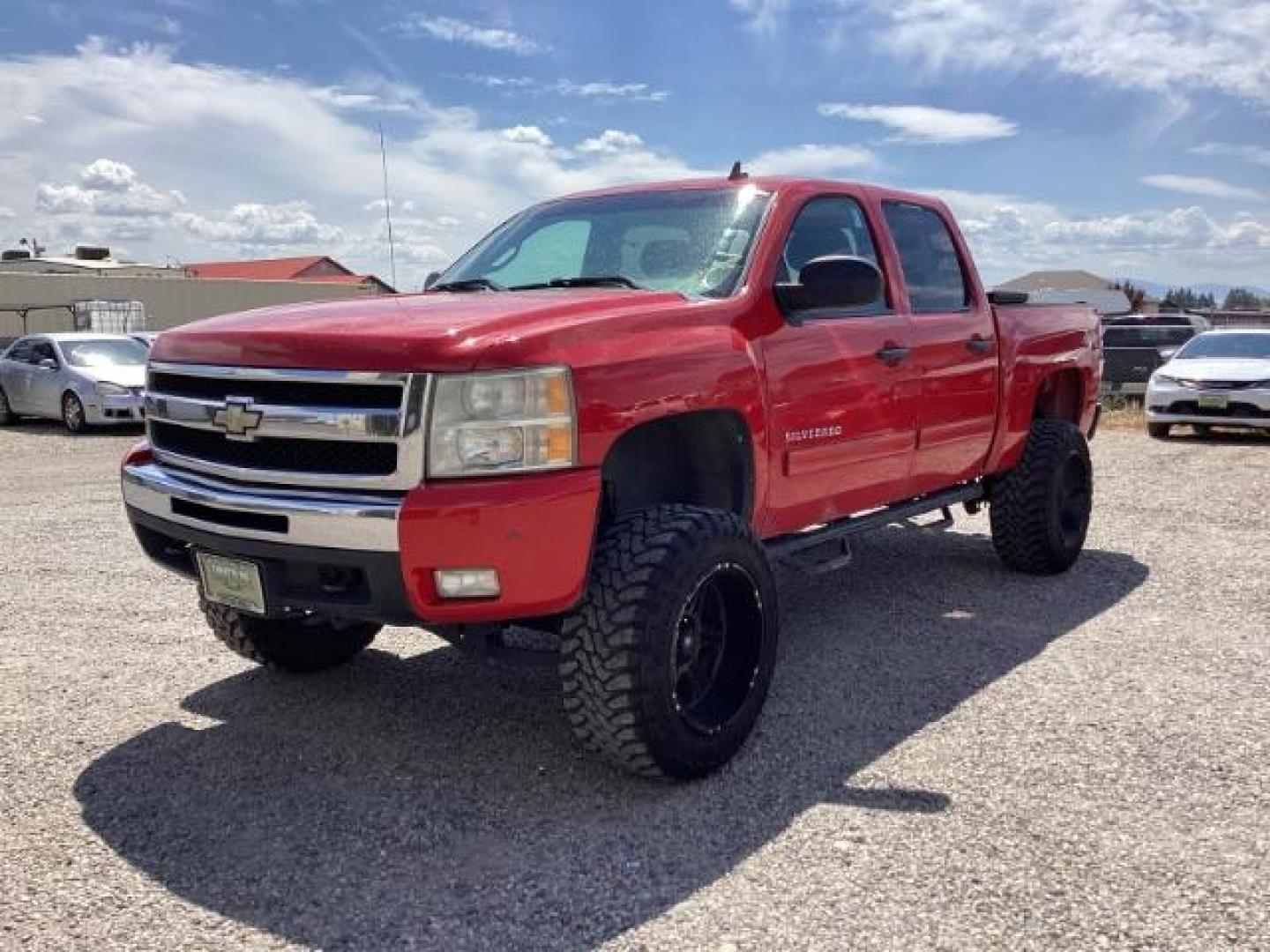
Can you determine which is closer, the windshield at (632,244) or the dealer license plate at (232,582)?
the dealer license plate at (232,582)

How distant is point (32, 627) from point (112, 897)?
303cm

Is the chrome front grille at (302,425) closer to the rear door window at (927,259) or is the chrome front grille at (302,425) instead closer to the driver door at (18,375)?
the rear door window at (927,259)

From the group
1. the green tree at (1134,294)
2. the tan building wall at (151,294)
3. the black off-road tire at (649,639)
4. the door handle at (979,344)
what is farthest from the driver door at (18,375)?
the green tree at (1134,294)

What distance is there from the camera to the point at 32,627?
5590 millimetres

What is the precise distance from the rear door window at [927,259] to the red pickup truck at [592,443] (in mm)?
46

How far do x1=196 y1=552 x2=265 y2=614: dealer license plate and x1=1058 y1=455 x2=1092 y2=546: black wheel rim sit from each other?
460 centimetres

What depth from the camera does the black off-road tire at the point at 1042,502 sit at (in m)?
6.30

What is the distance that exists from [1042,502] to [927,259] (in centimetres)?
159

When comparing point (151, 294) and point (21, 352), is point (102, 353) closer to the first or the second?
point (21, 352)

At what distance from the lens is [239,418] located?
349 cm

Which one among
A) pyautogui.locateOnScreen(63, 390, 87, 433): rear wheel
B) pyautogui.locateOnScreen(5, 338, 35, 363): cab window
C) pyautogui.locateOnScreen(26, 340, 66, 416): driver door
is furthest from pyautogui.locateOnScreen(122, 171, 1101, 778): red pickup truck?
pyautogui.locateOnScreen(5, 338, 35, 363): cab window

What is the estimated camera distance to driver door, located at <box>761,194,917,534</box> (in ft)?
13.9

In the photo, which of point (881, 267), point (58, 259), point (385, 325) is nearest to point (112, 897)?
point (385, 325)

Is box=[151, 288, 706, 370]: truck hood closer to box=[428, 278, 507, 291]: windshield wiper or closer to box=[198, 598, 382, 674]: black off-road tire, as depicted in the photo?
box=[428, 278, 507, 291]: windshield wiper
